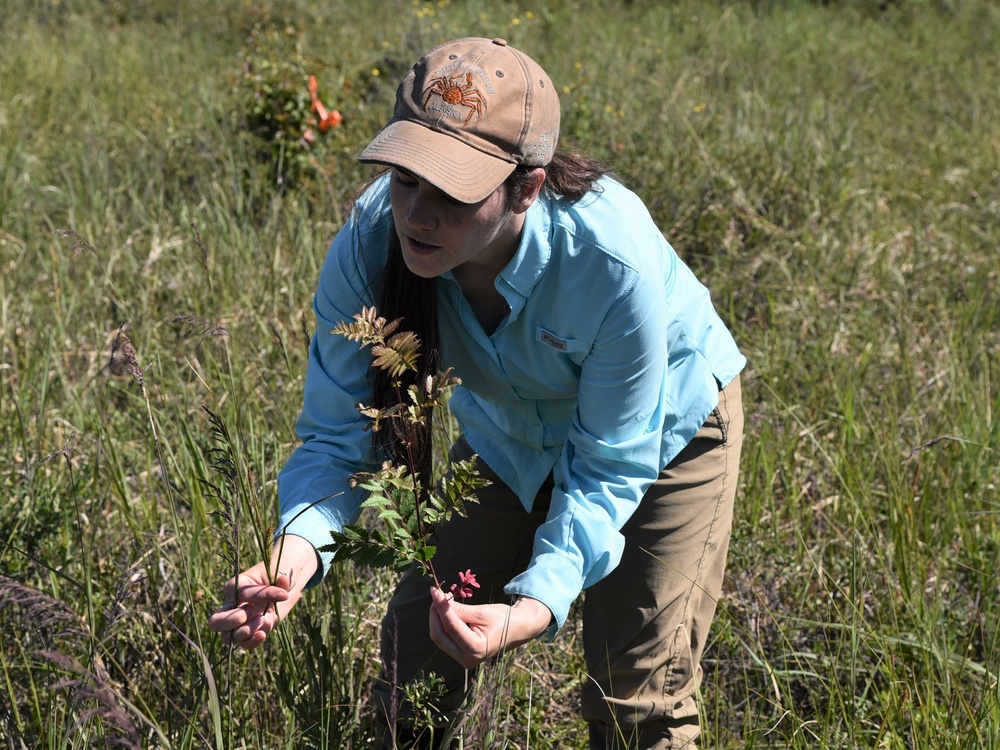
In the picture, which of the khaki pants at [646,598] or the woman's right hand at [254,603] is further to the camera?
the khaki pants at [646,598]

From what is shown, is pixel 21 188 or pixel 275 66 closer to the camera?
pixel 21 188

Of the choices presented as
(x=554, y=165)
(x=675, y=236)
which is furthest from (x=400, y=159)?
(x=675, y=236)

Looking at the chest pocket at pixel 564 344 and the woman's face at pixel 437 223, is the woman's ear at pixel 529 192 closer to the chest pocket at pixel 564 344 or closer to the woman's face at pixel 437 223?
the woman's face at pixel 437 223

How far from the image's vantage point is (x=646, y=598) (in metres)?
1.88

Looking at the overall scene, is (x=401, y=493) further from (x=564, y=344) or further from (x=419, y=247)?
(x=564, y=344)

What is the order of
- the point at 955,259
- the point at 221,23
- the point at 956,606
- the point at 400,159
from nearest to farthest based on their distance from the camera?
1. the point at 400,159
2. the point at 956,606
3. the point at 955,259
4. the point at 221,23

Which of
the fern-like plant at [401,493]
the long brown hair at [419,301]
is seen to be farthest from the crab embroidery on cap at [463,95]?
the fern-like plant at [401,493]

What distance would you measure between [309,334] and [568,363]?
155cm

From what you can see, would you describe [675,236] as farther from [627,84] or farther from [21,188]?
[21,188]

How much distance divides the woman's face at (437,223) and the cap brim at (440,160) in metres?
0.04

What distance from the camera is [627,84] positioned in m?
5.22

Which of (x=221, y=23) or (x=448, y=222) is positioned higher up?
(x=448, y=222)

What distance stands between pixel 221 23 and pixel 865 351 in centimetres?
542

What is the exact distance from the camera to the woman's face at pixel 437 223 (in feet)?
4.70
